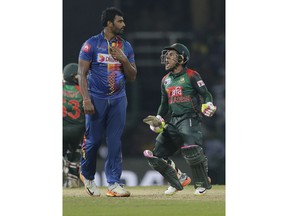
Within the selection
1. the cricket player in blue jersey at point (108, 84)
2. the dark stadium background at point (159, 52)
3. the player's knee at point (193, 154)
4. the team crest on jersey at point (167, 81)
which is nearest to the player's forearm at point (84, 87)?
the cricket player in blue jersey at point (108, 84)

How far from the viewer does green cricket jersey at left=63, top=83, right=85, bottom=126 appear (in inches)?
454

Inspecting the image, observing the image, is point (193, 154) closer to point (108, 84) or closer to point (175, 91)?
point (175, 91)

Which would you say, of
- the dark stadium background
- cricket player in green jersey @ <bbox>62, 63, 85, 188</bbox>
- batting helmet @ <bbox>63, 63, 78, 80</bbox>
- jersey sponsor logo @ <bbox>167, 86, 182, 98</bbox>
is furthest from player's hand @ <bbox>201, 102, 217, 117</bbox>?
the dark stadium background

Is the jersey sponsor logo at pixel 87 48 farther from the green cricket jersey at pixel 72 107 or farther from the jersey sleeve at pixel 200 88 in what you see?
the green cricket jersey at pixel 72 107

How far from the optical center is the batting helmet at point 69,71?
11602mm

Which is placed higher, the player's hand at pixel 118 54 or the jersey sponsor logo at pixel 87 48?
the jersey sponsor logo at pixel 87 48

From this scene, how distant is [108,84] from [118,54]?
326 mm

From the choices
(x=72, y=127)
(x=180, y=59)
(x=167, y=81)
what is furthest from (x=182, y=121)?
(x=72, y=127)

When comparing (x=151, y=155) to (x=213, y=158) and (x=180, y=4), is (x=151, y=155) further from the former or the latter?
(x=180, y=4)

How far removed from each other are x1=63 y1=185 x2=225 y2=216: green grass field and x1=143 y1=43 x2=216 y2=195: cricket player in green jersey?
0.82 feet

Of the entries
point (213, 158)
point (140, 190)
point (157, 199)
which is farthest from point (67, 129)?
point (213, 158)

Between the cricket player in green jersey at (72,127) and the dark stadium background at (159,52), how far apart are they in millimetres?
2665

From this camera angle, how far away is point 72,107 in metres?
11.5

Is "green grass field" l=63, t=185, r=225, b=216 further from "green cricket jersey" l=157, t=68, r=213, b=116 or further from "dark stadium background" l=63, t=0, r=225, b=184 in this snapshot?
"dark stadium background" l=63, t=0, r=225, b=184
